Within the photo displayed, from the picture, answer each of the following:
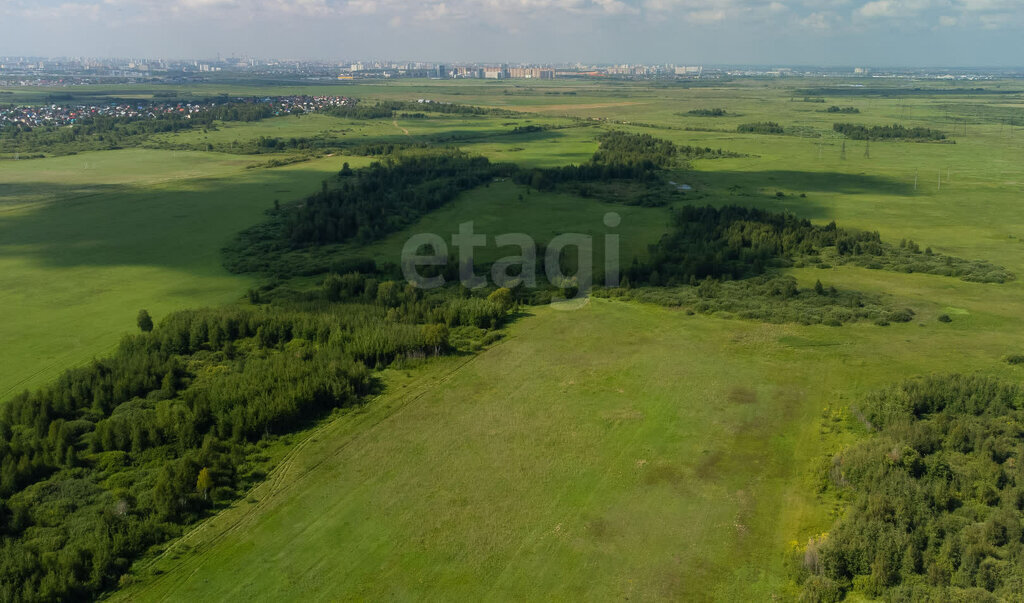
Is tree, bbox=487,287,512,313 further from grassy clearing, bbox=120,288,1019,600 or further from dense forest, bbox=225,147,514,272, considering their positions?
dense forest, bbox=225,147,514,272

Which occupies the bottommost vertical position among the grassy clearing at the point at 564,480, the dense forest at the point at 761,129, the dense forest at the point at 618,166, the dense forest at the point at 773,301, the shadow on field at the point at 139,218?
the grassy clearing at the point at 564,480

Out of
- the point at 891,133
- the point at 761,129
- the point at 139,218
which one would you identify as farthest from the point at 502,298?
the point at 891,133

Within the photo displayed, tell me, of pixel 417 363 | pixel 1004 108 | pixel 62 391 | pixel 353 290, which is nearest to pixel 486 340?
pixel 417 363

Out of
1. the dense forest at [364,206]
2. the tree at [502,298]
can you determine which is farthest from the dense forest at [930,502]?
the dense forest at [364,206]

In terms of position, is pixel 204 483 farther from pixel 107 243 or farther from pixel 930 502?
pixel 107 243

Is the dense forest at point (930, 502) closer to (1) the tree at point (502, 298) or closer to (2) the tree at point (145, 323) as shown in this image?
(1) the tree at point (502, 298)

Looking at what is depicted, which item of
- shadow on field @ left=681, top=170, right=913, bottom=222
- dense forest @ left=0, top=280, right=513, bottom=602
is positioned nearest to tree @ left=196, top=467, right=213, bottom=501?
dense forest @ left=0, top=280, right=513, bottom=602
